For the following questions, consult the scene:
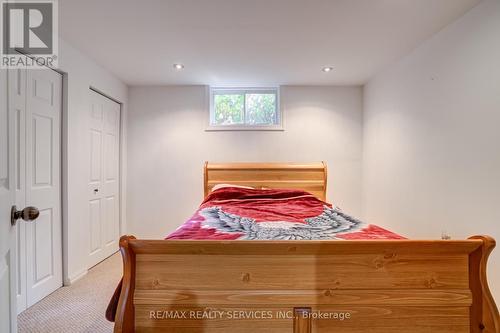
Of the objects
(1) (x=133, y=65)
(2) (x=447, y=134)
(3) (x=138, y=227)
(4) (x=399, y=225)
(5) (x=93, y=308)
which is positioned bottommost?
(5) (x=93, y=308)

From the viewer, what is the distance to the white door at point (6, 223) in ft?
2.53

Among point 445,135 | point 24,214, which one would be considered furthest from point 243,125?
point 24,214

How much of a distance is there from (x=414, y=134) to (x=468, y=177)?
2.45 ft

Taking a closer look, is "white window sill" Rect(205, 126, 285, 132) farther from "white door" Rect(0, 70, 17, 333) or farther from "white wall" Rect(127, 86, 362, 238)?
"white door" Rect(0, 70, 17, 333)

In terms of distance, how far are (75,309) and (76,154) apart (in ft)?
4.61

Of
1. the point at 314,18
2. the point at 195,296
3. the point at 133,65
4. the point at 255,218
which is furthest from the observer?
the point at 133,65

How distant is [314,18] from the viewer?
2055mm

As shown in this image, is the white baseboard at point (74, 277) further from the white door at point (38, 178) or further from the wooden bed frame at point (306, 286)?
the wooden bed frame at point (306, 286)

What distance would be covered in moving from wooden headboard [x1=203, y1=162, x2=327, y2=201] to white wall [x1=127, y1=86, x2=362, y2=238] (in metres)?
0.17

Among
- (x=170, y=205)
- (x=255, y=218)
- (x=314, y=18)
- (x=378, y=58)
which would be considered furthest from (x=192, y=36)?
(x=170, y=205)

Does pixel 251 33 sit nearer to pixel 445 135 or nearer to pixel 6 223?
pixel 445 135

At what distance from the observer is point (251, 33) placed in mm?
2281

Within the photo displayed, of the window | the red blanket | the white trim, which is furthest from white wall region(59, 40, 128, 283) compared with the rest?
the window

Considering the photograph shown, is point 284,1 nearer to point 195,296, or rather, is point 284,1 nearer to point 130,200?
point 195,296
